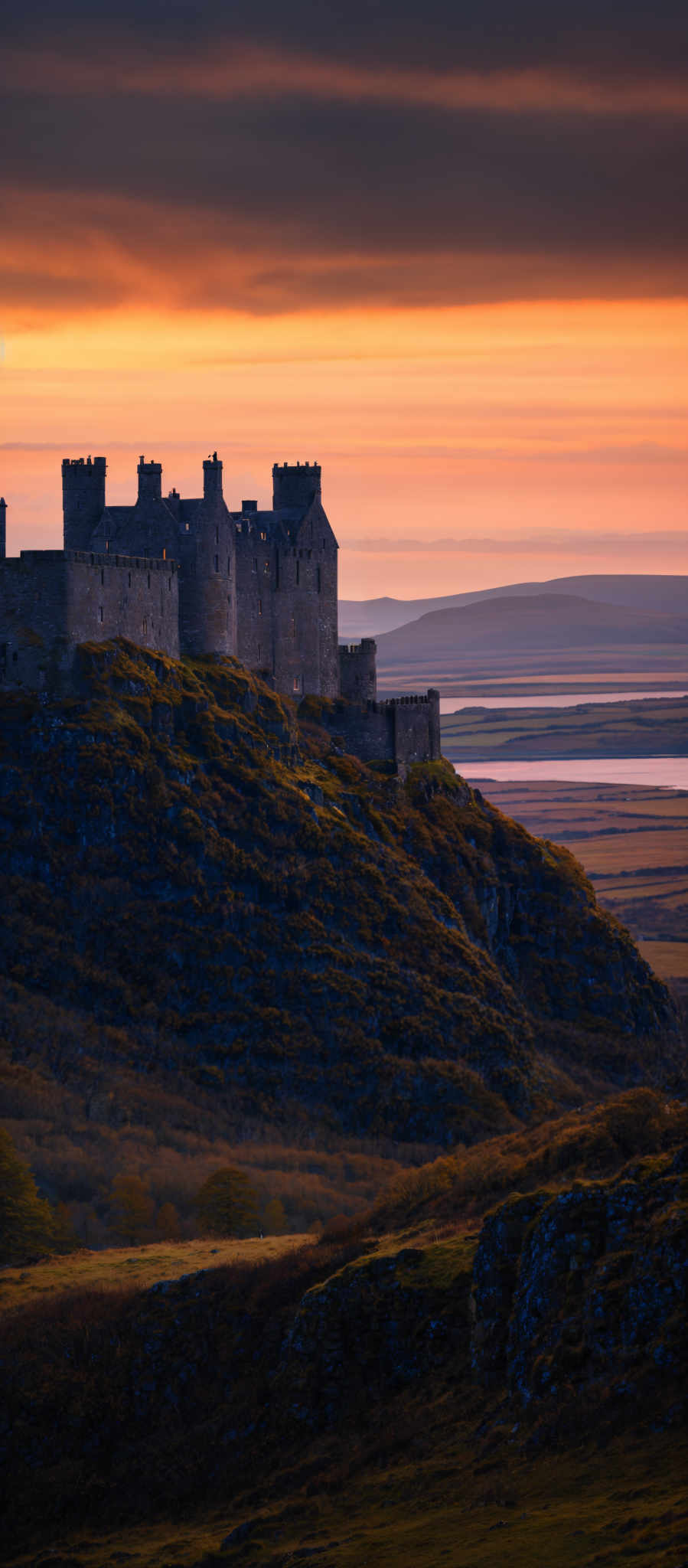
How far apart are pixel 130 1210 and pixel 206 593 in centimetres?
4676

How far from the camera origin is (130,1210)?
77750 mm

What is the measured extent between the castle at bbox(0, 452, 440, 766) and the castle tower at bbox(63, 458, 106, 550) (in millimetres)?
67

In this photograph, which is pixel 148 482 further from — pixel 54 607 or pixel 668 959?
pixel 668 959

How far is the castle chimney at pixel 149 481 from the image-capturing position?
110688mm

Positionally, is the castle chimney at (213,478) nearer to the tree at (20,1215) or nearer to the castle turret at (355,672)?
the castle turret at (355,672)

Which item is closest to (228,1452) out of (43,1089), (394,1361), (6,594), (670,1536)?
(394,1361)

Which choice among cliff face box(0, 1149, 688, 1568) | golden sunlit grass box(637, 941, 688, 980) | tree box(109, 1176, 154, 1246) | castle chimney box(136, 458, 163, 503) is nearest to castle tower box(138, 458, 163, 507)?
castle chimney box(136, 458, 163, 503)

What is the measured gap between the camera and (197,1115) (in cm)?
9419

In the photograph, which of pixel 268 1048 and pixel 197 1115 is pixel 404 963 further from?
pixel 197 1115

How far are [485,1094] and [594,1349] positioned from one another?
2447 inches

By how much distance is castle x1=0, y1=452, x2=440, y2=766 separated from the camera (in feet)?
335

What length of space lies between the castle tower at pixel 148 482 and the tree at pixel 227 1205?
4881cm

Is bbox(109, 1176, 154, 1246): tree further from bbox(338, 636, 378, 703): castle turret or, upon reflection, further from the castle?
bbox(338, 636, 378, 703): castle turret

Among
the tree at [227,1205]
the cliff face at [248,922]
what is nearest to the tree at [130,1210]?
the tree at [227,1205]
